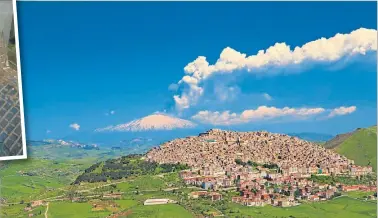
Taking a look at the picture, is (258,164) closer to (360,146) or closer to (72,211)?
(360,146)

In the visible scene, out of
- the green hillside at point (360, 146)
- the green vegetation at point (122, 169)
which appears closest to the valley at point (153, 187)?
the green vegetation at point (122, 169)

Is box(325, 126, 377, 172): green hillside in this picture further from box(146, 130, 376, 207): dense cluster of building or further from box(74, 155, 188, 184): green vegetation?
box(74, 155, 188, 184): green vegetation

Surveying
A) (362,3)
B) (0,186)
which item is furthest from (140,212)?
(362,3)

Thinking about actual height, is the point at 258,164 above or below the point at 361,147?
below

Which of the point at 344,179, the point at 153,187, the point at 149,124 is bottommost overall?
the point at 153,187

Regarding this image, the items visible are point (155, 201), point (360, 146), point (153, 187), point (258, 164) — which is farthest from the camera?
point (258, 164)

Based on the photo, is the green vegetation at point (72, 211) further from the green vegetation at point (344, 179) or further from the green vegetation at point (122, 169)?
the green vegetation at point (344, 179)

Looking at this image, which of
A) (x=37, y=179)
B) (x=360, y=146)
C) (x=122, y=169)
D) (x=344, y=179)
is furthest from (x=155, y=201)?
(x=360, y=146)

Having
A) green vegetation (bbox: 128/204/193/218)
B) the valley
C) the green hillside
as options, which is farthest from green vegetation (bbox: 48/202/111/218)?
the green hillside

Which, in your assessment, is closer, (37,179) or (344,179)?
(37,179)
